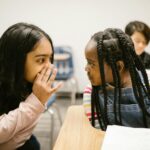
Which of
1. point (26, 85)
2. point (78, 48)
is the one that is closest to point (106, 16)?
point (78, 48)

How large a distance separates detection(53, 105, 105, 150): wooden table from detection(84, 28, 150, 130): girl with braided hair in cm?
7

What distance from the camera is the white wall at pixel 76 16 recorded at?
13.0 ft

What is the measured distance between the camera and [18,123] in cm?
96

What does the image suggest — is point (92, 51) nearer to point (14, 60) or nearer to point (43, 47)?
point (43, 47)

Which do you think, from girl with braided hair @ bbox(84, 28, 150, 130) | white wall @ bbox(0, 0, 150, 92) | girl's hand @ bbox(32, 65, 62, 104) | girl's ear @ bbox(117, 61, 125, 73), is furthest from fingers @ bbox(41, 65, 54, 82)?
white wall @ bbox(0, 0, 150, 92)

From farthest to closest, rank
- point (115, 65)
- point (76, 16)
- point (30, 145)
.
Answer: point (76, 16)
point (30, 145)
point (115, 65)

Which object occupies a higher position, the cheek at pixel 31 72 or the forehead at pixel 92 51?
the forehead at pixel 92 51

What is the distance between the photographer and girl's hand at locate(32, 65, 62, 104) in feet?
3.35

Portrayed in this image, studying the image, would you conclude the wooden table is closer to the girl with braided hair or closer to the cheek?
the girl with braided hair

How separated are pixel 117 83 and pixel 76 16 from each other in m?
3.16

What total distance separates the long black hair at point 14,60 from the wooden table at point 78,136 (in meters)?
0.25

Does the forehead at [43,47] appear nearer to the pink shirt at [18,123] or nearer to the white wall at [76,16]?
the pink shirt at [18,123]

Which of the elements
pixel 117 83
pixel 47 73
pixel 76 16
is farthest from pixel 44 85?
pixel 76 16

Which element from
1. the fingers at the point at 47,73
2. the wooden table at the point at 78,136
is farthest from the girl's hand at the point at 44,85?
the wooden table at the point at 78,136
